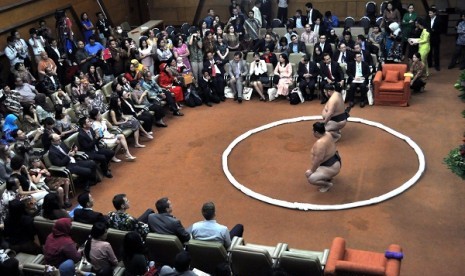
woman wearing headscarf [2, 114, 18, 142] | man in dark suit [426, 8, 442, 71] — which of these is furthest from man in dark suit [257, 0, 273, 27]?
woman wearing headscarf [2, 114, 18, 142]

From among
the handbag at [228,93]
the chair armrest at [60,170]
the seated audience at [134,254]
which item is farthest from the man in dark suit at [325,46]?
the seated audience at [134,254]

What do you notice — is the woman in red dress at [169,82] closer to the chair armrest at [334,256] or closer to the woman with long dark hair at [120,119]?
the woman with long dark hair at [120,119]

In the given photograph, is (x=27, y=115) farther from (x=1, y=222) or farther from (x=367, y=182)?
(x=367, y=182)

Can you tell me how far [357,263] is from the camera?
584cm

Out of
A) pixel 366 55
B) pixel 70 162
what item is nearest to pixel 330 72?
pixel 366 55

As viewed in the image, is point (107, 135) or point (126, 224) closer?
point (126, 224)

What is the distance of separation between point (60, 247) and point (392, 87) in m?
7.73

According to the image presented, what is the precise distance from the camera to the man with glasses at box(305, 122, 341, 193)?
8.28 m

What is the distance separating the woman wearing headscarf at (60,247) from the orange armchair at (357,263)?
2873 mm

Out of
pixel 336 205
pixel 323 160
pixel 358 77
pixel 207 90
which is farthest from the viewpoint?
pixel 207 90

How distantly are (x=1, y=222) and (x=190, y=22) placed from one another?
37.2 feet

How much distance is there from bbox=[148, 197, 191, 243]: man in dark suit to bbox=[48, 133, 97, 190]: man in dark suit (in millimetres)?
2970

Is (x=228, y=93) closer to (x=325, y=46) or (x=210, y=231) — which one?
(x=325, y=46)

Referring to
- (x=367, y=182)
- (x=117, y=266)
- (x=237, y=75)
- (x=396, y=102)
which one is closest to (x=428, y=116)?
(x=396, y=102)
